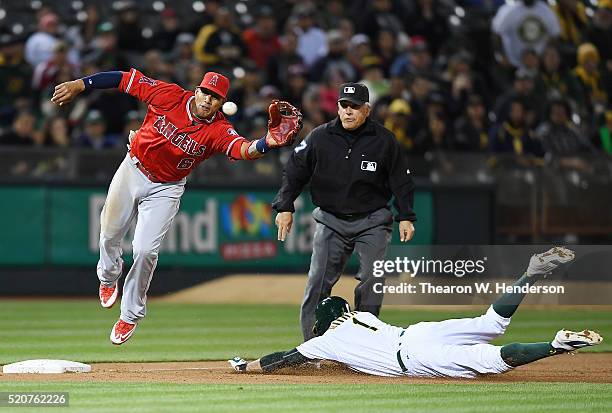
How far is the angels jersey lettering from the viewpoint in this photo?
10.9 meters

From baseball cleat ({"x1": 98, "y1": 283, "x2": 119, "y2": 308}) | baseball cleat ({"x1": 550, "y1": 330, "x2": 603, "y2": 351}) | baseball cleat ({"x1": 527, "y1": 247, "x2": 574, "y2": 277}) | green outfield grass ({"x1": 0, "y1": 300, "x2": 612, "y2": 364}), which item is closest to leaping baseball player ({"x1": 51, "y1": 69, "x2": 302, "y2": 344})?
baseball cleat ({"x1": 98, "y1": 283, "x2": 119, "y2": 308})

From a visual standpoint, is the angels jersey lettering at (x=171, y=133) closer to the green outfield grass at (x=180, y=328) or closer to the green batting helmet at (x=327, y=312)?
the green batting helmet at (x=327, y=312)

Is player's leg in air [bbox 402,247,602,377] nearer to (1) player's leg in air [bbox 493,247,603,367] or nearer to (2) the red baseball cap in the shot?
(1) player's leg in air [bbox 493,247,603,367]

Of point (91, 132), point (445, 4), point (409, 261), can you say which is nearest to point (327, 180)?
point (409, 261)

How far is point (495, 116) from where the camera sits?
19.2 m

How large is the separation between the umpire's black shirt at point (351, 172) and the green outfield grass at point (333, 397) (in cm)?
180

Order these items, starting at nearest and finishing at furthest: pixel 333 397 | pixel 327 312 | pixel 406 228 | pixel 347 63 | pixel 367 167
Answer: pixel 333 397
pixel 327 312
pixel 406 228
pixel 367 167
pixel 347 63

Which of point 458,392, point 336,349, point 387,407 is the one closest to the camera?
point 387,407

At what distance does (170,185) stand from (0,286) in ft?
23.1

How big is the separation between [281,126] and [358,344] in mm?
1788

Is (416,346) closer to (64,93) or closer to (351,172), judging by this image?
(351,172)

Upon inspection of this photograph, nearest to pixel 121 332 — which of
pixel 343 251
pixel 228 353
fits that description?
pixel 228 353

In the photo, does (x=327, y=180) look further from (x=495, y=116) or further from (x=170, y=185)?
(x=495, y=116)

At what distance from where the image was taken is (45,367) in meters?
A: 10.2
